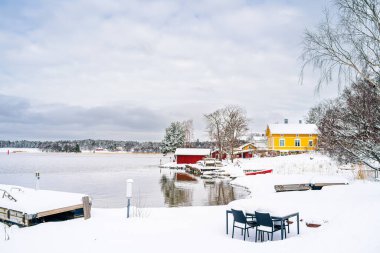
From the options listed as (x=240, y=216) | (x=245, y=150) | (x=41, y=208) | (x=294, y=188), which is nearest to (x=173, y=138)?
(x=245, y=150)

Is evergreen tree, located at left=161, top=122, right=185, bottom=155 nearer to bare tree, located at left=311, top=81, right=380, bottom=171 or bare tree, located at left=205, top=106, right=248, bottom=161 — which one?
bare tree, located at left=205, top=106, right=248, bottom=161

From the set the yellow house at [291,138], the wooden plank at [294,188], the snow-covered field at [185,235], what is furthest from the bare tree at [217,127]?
the snow-covered field at [185,235]

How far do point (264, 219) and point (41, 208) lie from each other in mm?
7173

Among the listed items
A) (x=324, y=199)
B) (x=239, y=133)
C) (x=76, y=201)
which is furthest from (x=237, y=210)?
(x=239, y=133)

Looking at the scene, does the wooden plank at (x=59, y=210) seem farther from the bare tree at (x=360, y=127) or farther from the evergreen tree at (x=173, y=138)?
the evergreen tree at (x=173, y=138)

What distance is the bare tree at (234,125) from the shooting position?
6308 centimetres

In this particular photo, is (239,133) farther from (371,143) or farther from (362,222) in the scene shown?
(362,222)

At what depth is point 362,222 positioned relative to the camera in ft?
27.9

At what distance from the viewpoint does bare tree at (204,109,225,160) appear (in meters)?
66.8

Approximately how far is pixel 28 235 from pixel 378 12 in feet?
47.6

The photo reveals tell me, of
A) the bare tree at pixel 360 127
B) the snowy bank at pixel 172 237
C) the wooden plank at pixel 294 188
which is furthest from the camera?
the wooden plank at pixel 294 188

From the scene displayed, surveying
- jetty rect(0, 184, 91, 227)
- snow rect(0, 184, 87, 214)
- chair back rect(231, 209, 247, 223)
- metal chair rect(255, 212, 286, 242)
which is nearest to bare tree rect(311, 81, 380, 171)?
metal chair rect(255, 212, 286, 242)

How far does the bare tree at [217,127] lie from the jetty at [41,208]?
180 feet

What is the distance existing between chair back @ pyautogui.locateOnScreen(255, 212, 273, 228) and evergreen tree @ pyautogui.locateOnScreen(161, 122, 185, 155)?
237 feet
